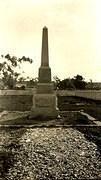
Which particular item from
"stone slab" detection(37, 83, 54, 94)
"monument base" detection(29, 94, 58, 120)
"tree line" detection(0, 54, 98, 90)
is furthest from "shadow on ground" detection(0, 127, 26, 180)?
"tree line" detection(0, 54, 98, 90)

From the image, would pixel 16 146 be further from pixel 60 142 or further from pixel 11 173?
pixel 11 173

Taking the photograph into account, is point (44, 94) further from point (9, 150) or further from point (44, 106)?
point (9, 150)

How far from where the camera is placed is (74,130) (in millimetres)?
15773

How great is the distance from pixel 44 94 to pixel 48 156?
1143 cm

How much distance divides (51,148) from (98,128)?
482cm

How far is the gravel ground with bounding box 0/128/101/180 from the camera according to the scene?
31.0 ft

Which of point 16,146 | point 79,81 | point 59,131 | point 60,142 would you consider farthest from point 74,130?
point 79,81

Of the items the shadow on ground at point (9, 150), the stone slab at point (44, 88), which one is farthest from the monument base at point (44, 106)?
the shadow on ground at point (9, 150)

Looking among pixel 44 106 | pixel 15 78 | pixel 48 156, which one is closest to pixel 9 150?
pixel 48 156

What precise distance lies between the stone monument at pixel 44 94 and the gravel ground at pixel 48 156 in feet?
23.2

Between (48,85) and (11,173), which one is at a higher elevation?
(48,85)

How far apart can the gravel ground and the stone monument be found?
23.2 feet

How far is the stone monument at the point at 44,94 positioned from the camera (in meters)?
22.2

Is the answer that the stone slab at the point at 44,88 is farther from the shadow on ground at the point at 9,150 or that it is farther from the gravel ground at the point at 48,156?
the gravel ground at the point at 48,156
